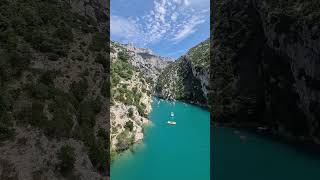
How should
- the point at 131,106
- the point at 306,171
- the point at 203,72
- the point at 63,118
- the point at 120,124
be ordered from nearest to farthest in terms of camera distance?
the point at 63,118
the point at 306,171
the point at 120,124
the point at 131,106
the point at 203,72

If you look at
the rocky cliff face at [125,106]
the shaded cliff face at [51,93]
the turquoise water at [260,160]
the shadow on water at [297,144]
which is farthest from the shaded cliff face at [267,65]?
the shaded cliff face at [51,93]

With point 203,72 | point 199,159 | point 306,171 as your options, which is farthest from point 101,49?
point 203,72

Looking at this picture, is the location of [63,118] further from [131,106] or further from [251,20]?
[251,20]

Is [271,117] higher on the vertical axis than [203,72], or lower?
lower

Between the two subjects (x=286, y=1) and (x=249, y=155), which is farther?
(x=286, y=1)

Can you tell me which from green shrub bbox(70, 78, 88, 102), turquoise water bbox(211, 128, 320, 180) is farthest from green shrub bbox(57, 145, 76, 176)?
turquoise water bbox(211, 128, 320, 180)

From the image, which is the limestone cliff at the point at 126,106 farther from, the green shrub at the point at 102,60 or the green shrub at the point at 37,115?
the green shrub at the point at 37,115

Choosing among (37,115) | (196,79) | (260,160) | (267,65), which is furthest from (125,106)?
(196,79)
